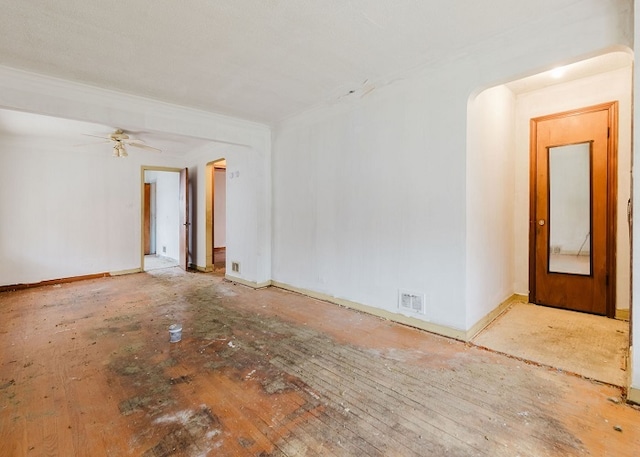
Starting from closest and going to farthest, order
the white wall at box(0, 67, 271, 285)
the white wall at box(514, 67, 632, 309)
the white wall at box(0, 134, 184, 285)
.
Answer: the white wall at box(514, 67, 632, 309)
the white wall at box(0, 67, 271, 285)
the white wall at box(0, 134, 184, 285)

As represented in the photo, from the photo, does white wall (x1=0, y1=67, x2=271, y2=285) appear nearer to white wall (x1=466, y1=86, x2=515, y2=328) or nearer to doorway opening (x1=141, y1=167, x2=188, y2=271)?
doorway opening (x1=141, y1=167, x2=188, y2=271)

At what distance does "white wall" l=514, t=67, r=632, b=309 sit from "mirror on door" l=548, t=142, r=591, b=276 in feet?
0.85

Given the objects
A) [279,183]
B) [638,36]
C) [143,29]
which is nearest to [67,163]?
[279,183]

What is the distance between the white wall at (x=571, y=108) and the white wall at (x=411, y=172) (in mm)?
725

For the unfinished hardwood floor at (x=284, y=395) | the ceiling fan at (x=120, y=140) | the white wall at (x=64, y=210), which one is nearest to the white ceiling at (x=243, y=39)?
the ceiling fan at (x=120, y=140)

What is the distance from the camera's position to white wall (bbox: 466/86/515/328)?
2.83m

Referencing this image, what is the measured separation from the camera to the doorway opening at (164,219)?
21.4 ft

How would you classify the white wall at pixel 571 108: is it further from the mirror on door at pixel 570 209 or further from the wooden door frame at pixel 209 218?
the wooden door frame at pixel 209 218

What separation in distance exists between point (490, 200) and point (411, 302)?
1.40m

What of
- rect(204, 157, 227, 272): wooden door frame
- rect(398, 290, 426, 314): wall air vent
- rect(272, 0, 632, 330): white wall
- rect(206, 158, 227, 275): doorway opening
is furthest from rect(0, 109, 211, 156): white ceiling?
rect(398, 290, 426, 314): wall air vent

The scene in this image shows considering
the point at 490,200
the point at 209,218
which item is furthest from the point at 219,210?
the point at 490,200

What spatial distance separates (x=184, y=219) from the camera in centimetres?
639

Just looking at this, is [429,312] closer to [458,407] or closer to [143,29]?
[458,407]

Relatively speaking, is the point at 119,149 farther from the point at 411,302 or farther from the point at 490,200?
the point at 490,200
